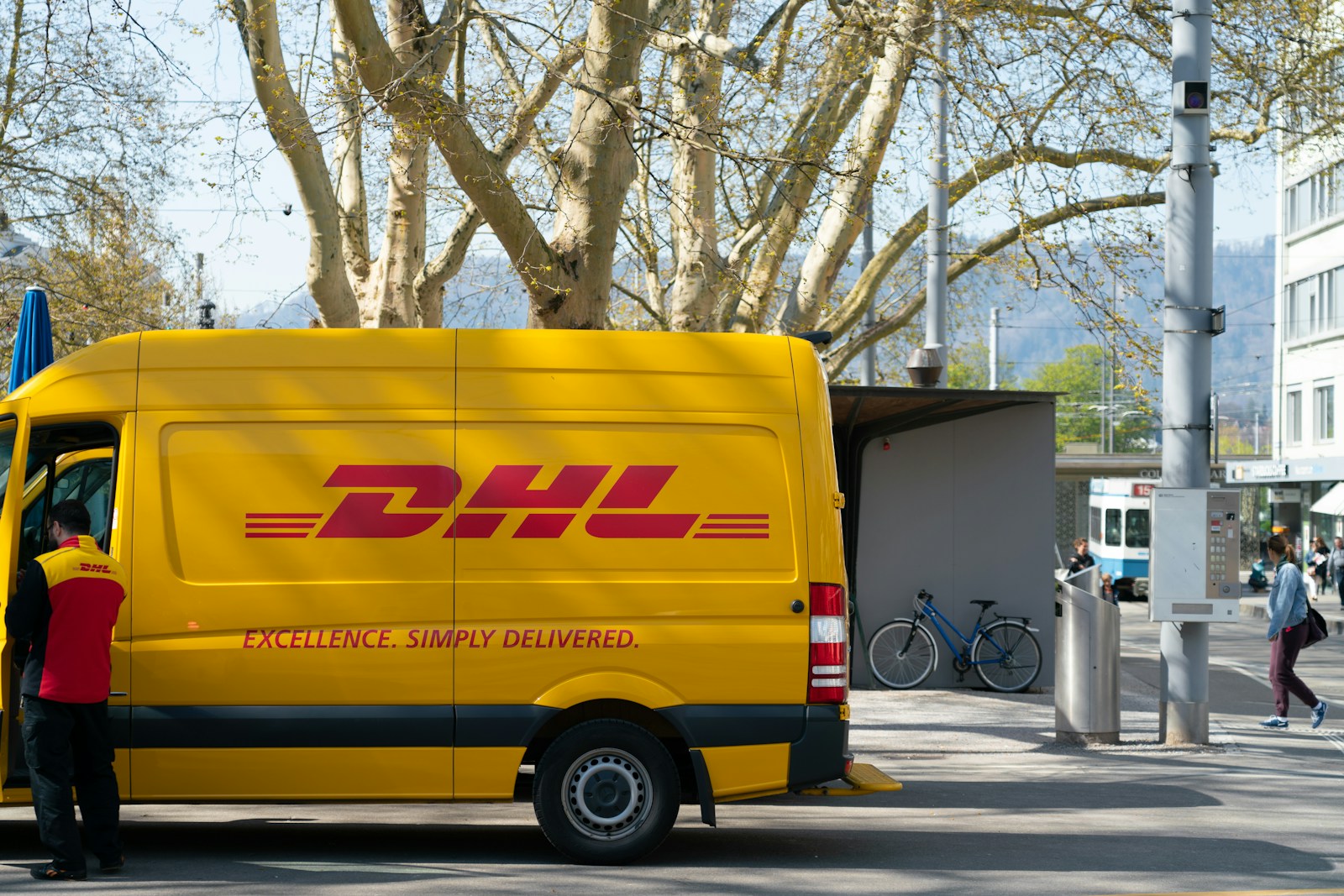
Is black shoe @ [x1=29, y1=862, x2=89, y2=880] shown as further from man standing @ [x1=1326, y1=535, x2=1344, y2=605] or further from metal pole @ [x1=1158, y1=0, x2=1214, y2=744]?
man standing @ [x1=1326, y1=535, x2=1344, y2=605]

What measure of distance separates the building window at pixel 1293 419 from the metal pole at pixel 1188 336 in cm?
4319

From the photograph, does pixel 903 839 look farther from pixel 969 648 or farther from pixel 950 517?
pixel 950 517

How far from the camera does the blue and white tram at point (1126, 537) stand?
124 feet

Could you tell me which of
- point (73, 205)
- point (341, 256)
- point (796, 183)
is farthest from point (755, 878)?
point (73, 205)

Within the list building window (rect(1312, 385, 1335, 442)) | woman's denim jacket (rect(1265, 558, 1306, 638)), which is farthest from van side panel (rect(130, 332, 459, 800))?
building window (rect(1312, 385, 1335, 442))

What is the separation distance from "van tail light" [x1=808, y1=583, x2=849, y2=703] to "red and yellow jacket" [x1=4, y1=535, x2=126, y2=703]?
3.18 meters

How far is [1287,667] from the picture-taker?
13.1 meters

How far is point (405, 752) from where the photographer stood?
281 inches

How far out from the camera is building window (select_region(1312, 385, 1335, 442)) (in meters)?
49.2

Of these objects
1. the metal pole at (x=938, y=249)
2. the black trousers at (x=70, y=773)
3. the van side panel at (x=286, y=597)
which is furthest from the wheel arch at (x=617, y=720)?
the metal pole at (x=938, y=249)

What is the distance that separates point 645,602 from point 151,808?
375 cm

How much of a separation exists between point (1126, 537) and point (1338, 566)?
16.4 ft

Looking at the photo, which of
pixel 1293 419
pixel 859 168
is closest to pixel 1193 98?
pixel 859 168

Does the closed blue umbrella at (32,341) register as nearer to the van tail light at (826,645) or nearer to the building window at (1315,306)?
the van tail light at (826,645)
